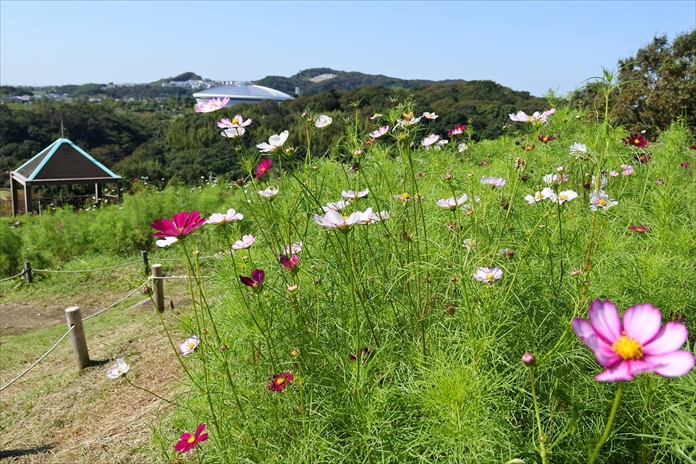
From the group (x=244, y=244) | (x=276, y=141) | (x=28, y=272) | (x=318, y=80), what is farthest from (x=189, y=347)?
(x=318, y=80)

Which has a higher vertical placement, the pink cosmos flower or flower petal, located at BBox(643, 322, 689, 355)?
the pink cosmos flower

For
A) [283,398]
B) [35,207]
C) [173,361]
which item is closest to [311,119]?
[283,398]

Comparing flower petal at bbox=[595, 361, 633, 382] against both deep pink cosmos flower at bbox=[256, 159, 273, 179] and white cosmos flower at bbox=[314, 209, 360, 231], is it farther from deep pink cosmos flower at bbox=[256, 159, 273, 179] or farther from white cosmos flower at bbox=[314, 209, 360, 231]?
deep pink cosmos flower at bbox=[256, 159, 273, 179]

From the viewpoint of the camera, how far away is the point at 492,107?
21.1 feet

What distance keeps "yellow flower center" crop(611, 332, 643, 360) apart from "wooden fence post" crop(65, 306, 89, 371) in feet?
12.9

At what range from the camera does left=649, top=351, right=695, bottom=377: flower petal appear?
511 mm

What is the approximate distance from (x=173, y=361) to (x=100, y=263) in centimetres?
456

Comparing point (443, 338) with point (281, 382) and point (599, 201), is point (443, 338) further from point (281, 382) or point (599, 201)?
point (599, 201)

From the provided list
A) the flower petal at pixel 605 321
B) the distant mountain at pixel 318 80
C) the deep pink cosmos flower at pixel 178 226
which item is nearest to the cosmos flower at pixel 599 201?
the flower petal at pixel 605 321

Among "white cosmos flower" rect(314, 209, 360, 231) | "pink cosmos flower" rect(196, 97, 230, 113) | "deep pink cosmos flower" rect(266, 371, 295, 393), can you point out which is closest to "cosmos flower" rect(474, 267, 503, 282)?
"white cosmos flower" rect(314, 209, 360, 231)

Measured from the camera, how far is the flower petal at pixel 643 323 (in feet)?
1.96

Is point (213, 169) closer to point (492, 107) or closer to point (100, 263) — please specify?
point (100, 263)

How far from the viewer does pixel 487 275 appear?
Answer: 1163 mm

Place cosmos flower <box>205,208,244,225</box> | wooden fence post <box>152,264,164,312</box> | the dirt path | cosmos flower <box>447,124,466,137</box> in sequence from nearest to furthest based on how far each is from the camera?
cosmos flower <box>205,208,244,225</box>
the dirt path
cosmos flower <box>447,124,466,137</box>
wooden fence post <box>152,264,164,312</box>
